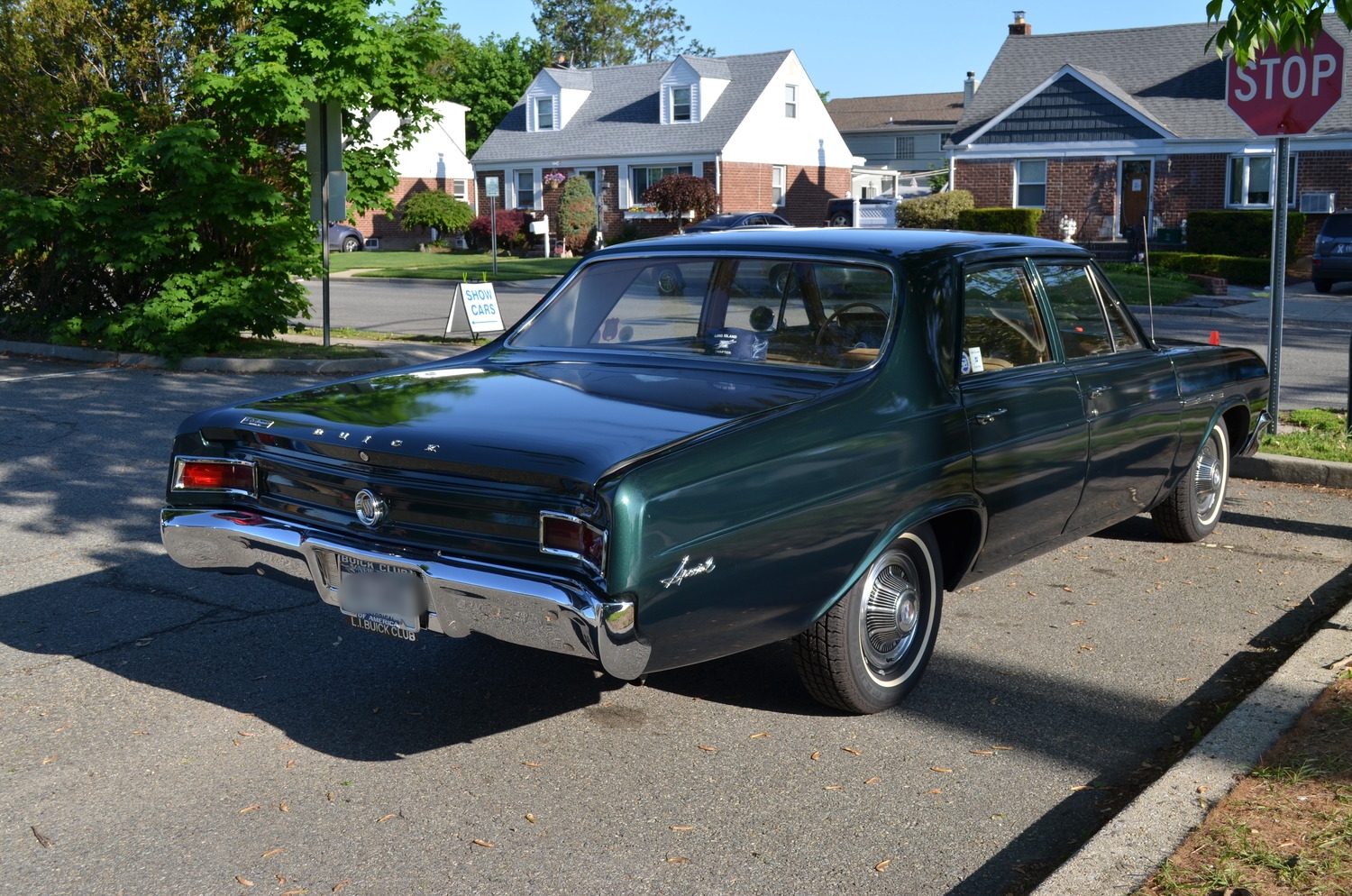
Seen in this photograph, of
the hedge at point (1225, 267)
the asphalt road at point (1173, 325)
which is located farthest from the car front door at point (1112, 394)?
the hedge at point (1225, 267)

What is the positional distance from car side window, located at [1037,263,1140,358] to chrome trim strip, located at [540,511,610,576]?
109 inches

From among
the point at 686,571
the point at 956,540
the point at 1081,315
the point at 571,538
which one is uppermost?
the point at 1081,315

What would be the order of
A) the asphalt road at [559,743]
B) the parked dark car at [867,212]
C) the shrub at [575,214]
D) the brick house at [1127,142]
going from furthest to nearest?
the shrub at [575,214] < the parked dark car at [867,212] < the brick house at [1127,142] < the asphalt road at [559,743]

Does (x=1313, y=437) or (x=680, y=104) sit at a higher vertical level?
(x=680, y=104)

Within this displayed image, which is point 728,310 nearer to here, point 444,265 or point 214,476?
point 214,476

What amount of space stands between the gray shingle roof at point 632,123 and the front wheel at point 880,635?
40.1 m

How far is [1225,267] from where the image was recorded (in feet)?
89.8

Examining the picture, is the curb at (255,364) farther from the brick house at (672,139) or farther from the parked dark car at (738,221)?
the brick house at (672,139)

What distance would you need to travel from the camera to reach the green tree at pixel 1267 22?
19.6ft

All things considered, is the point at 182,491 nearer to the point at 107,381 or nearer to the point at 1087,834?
the point at 1087,834

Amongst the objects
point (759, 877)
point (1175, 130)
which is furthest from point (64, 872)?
point (1175, 130)

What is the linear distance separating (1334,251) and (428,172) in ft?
121

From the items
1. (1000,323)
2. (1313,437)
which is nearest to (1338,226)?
(1313,437)

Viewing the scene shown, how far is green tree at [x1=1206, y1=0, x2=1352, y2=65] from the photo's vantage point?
598 cm
